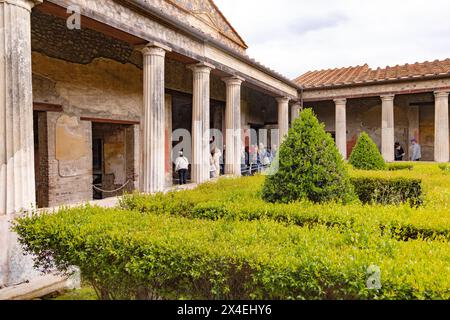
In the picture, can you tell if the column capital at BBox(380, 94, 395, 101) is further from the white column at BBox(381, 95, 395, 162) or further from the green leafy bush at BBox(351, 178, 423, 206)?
the green leafy bush at BBox(351, 178, 423, 206)

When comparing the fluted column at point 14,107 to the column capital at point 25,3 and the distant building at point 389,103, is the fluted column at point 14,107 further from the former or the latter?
the distant building at point 389,103

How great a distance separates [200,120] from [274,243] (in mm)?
7164

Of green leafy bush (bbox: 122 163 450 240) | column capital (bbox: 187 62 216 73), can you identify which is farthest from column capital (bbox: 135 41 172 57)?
green leafy bush (bbox: 122 163 450 240)

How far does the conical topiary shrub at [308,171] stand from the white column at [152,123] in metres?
3.67

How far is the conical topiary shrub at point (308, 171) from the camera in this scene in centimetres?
434

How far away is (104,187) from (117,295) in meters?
8.19

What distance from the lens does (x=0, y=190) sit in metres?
4.48

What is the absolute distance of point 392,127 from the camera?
1508 centimetres

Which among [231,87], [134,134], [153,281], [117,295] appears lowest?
[117,295]

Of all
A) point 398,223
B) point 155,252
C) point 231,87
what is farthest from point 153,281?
point 231,87

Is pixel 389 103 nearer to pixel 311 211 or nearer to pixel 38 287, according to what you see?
pixel 311 211

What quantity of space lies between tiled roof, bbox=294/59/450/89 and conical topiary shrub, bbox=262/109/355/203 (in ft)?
38.1
